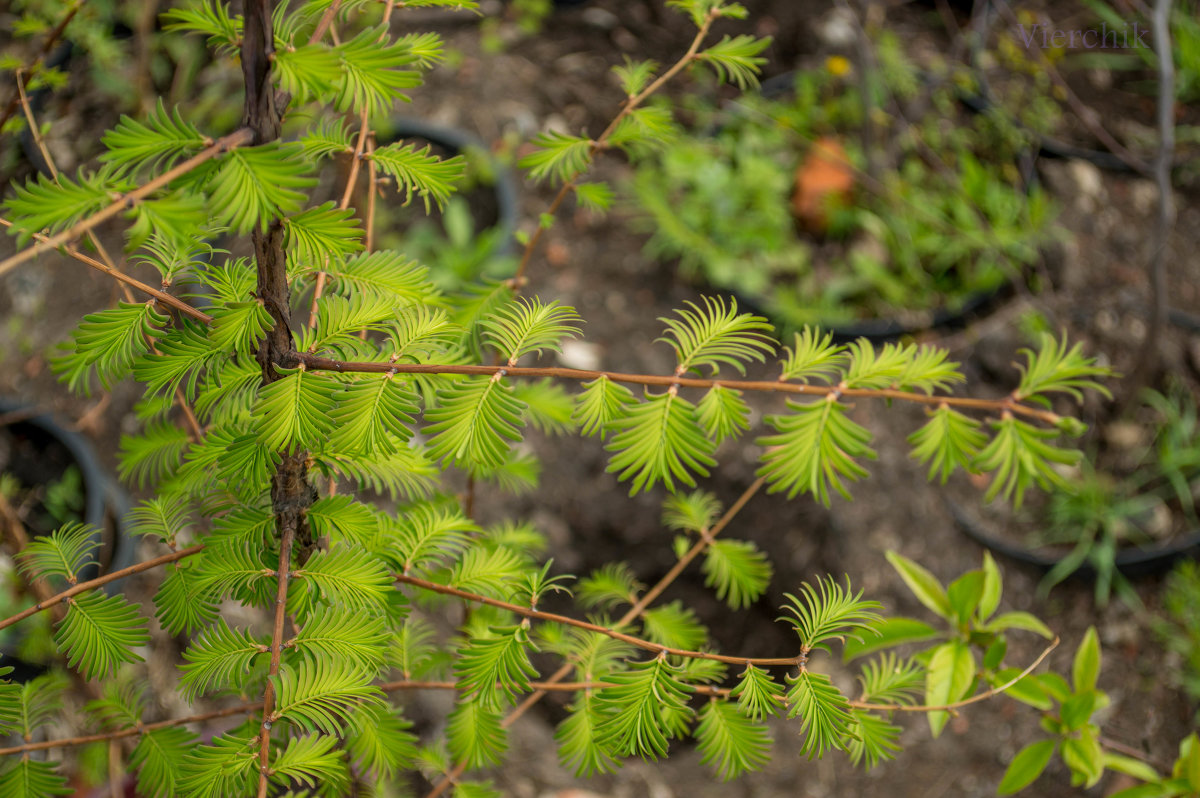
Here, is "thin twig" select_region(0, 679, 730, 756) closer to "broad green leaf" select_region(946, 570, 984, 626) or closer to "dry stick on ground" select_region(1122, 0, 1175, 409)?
"broad green leaf" select_region(946, 570, 984, 626)

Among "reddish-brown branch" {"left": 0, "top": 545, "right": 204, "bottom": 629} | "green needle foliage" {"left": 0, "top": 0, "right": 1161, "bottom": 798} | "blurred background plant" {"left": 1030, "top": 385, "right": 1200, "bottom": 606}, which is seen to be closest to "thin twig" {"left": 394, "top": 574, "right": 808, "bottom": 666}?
"green needle foliage" {"left": 0, "top": 0, "right": 1161, "bottom": 798}

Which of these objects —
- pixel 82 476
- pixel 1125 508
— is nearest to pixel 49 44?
pixel 82 476

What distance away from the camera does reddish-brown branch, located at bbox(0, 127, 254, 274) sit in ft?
1.35

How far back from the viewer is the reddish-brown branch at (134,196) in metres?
0.41

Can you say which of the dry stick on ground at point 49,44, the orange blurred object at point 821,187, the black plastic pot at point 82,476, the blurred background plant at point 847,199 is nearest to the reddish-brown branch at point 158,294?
the dry stick on ground at point 49,44

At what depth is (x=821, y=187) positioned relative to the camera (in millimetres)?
2549

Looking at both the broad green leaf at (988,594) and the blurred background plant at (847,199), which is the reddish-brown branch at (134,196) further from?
the blurred background plant at (847,199)

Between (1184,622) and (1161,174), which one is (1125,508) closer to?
(1184,622)

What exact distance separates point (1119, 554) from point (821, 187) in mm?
1314

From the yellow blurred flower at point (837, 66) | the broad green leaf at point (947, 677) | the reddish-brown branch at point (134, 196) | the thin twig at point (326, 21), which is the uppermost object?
the thin twig at point (326, 21)

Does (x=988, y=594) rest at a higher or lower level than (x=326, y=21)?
lower

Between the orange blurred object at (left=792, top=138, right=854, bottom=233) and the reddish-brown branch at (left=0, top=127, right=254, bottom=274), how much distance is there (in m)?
2.29

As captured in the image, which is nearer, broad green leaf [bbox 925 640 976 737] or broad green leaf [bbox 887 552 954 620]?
broad green leaf [bbox 925 640 976 737]

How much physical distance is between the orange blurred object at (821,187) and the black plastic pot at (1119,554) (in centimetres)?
101
